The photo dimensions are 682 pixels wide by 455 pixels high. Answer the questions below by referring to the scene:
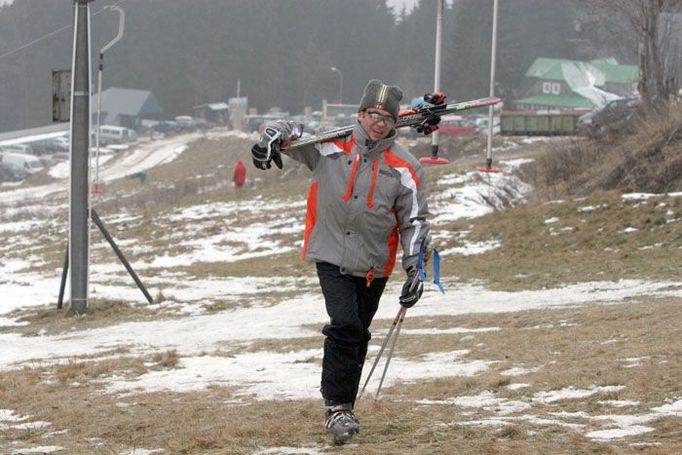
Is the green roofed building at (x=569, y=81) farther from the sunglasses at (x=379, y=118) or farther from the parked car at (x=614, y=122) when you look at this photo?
the sunglasses at (x=379, y=118)

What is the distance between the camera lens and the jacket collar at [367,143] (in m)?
6.93

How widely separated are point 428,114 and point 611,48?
306 ft

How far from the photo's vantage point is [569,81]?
300 feet

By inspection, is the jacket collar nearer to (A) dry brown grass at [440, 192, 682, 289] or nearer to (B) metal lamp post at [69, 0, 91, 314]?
(A) dry brown grass at [440, 192, 682, 289]

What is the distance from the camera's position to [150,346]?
13.7 m

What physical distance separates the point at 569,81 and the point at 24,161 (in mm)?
38806

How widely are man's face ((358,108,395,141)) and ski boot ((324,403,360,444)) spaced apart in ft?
4.86

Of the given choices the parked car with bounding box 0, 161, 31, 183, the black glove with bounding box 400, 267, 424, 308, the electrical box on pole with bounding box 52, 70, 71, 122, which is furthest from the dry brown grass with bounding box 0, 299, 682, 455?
the parked car with bounding box 0, 161, 31, 183

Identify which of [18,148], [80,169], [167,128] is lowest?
[18,148]

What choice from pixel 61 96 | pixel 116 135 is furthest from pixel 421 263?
pixel 116 135

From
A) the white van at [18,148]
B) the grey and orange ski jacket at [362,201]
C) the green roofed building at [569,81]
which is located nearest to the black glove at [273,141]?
the grey and orange ski jacket at [362,201]

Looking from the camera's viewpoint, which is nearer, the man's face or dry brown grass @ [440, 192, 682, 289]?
the man's face

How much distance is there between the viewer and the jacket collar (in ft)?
22.7

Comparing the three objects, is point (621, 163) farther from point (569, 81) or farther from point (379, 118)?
point (569, 81)
